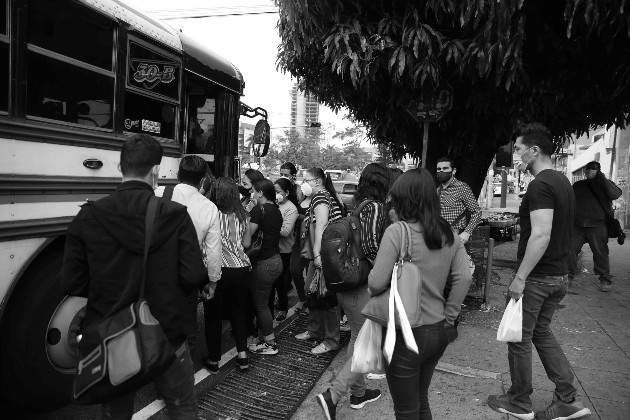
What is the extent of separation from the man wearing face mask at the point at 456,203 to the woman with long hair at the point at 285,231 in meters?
1.63

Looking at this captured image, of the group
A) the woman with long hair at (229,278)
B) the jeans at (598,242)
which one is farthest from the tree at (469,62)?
the woman with long hair at (229,278)

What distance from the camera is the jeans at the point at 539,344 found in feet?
10.9

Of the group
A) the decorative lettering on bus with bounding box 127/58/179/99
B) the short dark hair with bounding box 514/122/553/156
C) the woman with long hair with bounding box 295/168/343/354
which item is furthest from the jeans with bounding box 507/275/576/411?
the decorative lettering on bus with bounding box 127/58/179/99

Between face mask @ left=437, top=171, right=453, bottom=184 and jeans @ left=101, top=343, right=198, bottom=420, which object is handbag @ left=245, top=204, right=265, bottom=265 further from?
face mask @ left=437, top=171, right=453, bottom=184

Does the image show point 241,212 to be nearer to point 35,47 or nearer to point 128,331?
point 35,47

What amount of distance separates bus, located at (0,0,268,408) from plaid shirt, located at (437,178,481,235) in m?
3.11

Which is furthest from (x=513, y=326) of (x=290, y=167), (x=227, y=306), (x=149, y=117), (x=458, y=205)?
(x=290, y=167)

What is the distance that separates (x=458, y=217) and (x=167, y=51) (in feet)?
11.1

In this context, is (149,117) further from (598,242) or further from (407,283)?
(598,242)

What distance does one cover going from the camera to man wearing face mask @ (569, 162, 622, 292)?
7.45 m

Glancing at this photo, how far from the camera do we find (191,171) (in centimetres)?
357

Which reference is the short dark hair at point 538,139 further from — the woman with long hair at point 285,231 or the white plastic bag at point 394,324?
the woman with long hair at point 285,231

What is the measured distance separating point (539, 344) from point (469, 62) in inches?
121

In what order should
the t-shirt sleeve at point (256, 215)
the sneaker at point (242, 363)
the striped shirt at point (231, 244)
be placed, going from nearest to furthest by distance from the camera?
the striped shirt at point (231, 244) < the sneaker at point (242, 363) < the t-shirt sleeve at point (256, 215)
